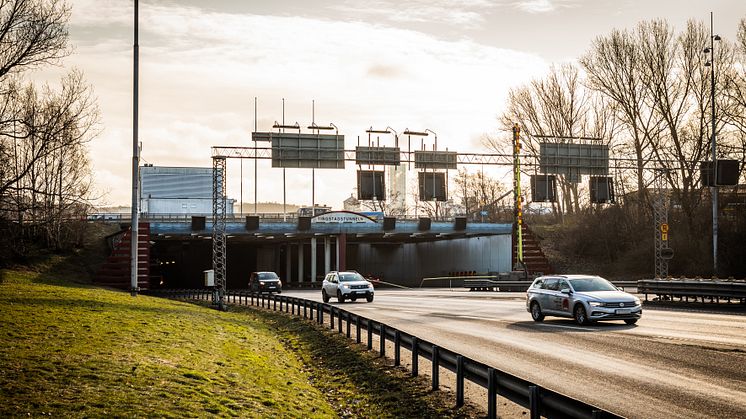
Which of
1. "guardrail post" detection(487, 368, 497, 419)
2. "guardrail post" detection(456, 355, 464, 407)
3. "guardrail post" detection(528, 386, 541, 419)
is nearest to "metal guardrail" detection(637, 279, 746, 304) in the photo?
"guardrail post" detection(456, 355, 464, 407)

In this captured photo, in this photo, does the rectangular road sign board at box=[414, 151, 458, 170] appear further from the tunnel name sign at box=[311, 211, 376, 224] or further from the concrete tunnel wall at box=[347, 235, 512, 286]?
the concrete tunnel wall at box=[347, 235, 512, 286]

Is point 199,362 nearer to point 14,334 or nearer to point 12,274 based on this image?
point 14,334

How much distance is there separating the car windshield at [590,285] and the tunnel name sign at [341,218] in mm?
49019

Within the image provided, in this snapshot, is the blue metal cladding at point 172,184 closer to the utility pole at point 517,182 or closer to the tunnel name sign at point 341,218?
the tunnel name sign at point 341,218

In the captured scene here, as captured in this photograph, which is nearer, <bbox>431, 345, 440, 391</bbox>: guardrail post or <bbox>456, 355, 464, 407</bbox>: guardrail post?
<bbox>456, 355, 464, 407</bbox>: guardrail post

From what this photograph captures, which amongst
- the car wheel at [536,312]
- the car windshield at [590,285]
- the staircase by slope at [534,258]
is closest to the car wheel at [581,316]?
the car windshield at [590,285]

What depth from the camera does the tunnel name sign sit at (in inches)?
2933

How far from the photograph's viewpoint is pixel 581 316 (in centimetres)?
2514

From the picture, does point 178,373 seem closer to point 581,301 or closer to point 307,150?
point 581,301

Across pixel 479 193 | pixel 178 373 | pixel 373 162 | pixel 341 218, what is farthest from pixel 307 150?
pixel 479 193

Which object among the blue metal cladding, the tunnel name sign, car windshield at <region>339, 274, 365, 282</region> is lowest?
car windshield at <region>339, 274, 365, 282</region>

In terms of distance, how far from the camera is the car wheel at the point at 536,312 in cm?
2734

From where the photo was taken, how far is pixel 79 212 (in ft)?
211

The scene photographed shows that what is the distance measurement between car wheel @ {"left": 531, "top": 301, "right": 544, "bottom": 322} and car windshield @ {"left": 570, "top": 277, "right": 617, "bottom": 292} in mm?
1600
